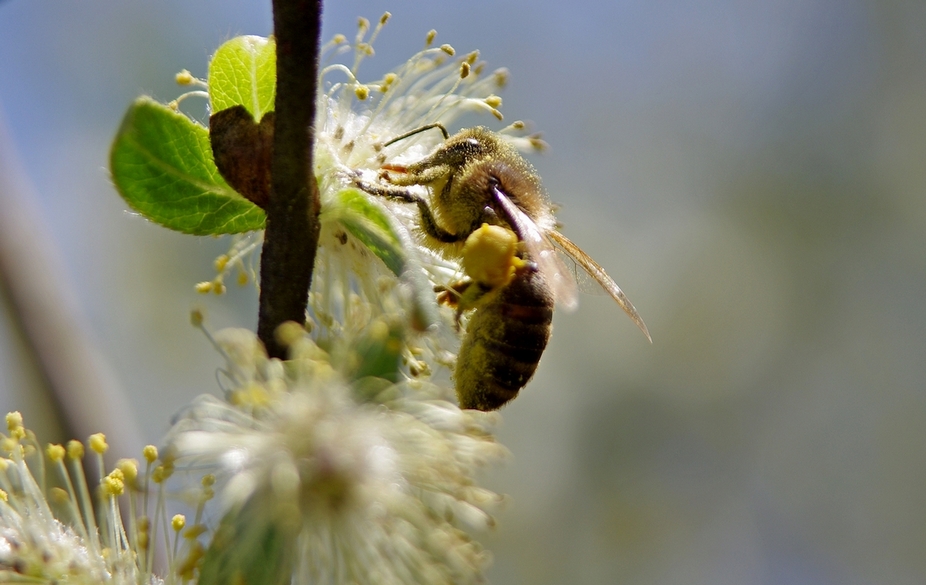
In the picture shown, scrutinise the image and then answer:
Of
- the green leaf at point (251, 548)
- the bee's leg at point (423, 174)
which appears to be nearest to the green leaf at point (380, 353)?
the green leaf at point (251, 548)

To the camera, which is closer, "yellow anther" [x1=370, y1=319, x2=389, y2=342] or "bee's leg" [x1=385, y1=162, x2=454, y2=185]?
"yellow anther" [x1=370, y1=319, x2=389, y2=342]

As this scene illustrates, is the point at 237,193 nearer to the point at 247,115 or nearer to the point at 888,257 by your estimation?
the point at 247,115

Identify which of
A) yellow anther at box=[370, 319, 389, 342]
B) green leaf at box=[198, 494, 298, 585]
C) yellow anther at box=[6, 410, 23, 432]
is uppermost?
yellow anther at box=[370, 319, 389, 342]

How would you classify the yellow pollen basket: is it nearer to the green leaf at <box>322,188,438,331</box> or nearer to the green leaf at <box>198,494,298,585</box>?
the green leaf at <box>322,188,438,331</box>

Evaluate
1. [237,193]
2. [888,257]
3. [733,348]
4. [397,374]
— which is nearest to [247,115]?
[237,193]

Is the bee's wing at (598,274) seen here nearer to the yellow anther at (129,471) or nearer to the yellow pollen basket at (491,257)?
the yellow pollen basket at (491,257)

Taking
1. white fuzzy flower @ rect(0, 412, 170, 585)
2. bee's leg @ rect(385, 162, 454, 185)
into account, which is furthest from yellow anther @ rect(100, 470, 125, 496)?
bee's leg @ rect(385, 162, 454, 185)
